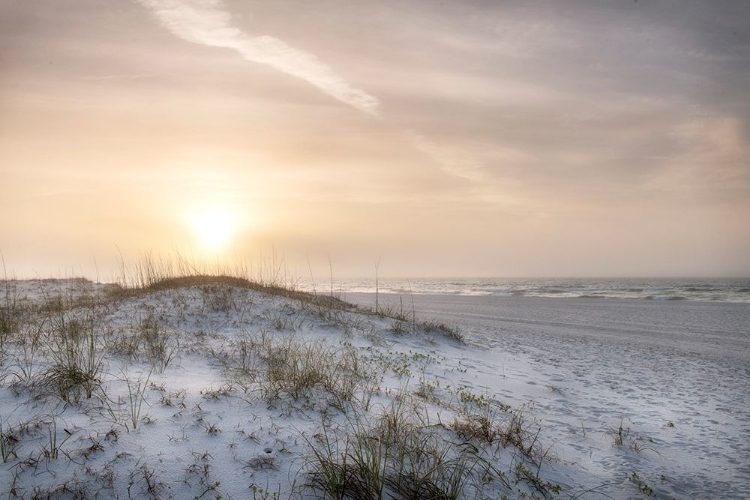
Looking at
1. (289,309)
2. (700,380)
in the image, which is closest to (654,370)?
(700,380)

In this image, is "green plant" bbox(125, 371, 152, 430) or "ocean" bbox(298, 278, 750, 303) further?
"ocean" bbox(298, 278, 750, 303)

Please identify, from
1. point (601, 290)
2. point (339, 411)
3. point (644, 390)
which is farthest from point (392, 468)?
point (601, 290)

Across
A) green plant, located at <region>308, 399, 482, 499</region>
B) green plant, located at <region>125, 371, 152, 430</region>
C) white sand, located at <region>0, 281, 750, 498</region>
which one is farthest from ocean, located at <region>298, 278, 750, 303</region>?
green plant, located at <region>308, 399, 482, 499</region>

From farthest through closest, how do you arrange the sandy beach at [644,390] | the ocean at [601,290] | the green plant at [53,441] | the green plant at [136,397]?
the ocean at [601,290] < the sandy beach at [644,390] < the green plant at [136,397] < the green plant at [53,441]

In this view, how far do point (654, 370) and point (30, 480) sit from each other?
38.6 ft

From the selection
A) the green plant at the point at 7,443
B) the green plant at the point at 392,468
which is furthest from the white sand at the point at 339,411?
the green plant at the point at 392,468

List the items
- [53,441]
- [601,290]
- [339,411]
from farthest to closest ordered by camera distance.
Result: [601,290]
[339,411]
[53,441]

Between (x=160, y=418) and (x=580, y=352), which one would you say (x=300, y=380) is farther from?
(x=580, y=352)

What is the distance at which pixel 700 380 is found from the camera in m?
Result: 9.45

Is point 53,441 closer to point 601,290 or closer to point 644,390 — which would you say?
point 644,390

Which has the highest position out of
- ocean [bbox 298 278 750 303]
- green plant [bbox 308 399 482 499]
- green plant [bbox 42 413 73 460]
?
green plant [bbox 42 413 73 460]

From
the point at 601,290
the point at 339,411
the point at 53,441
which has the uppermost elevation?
the point at 53,441

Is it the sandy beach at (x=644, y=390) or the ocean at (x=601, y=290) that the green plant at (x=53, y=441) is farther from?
the ocean at (x=601, y=290)

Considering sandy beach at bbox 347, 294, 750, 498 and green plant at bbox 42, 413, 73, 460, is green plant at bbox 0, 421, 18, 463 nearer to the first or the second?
green plant at bbox 42, 413, 73, 460
